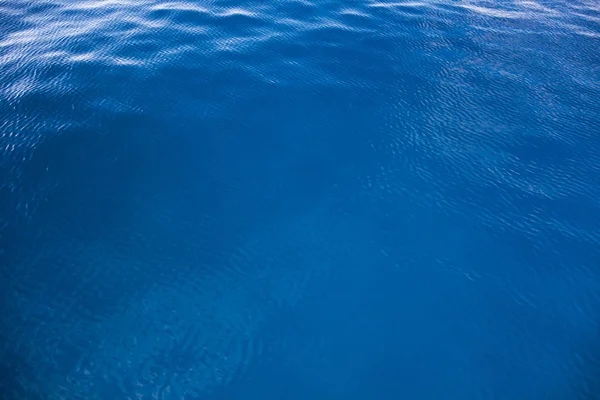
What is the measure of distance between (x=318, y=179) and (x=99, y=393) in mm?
12982

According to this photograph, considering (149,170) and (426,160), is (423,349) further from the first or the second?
(149,170)

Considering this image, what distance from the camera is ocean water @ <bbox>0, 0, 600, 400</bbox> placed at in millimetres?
11812

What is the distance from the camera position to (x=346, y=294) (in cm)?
1380

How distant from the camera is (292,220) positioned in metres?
16.3

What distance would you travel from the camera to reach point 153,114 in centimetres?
2103

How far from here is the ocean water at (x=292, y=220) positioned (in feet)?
38.8

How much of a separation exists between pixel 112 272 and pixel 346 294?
9.81 meters

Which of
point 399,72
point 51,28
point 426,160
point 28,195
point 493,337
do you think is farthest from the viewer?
point 51,28

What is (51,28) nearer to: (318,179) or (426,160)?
(318,179)

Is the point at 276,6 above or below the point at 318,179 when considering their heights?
above

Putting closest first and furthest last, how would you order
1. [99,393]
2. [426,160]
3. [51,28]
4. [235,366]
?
[99,393], [235,366], [426,160], [51,28]

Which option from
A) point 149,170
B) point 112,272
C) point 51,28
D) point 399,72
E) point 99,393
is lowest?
point 99,393

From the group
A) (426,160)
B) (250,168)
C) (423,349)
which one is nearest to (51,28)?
(250,168)

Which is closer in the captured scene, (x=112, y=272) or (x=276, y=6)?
(x=112, y=272)
